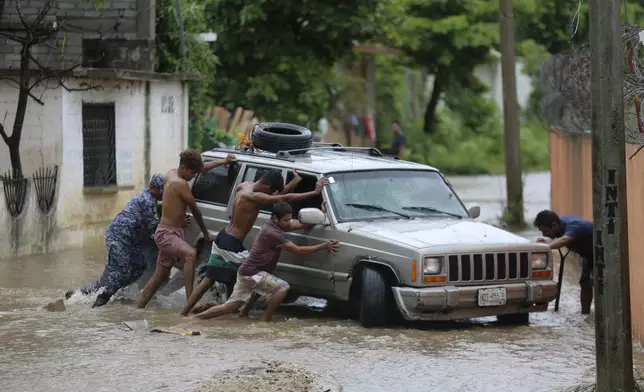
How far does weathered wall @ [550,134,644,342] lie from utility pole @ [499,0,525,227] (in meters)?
0.75

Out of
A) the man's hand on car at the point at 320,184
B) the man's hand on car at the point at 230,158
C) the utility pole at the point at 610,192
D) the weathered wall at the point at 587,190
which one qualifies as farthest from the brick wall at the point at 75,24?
the utility pole at the point at 610,192

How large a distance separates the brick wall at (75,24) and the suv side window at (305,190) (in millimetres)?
7775

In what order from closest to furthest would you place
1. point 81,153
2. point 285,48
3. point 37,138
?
point 37,138
point 81,153
point 285,48

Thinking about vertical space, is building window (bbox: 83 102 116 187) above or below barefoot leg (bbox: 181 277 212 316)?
above

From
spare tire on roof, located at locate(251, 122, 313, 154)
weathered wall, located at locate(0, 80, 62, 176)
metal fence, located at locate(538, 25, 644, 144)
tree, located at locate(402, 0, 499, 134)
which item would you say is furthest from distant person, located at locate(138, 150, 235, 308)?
tree, located at locate(402, 0, 499, 134)

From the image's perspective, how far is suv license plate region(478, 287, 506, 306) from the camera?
11320 mm

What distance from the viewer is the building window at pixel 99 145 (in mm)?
19281

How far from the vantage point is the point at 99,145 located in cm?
1956

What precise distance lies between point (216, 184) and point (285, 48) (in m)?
13.1

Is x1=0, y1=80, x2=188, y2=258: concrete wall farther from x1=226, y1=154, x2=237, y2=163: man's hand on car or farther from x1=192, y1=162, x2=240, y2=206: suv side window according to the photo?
x1=226, y1=154, x2=237, y2=163: man's hand on car

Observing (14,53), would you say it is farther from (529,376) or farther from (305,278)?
(529,376)

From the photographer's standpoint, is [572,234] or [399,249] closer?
[399,249]

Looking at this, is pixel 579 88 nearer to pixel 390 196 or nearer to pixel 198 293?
pixel 390 196

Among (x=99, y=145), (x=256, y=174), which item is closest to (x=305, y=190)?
(x=256, y=174)
